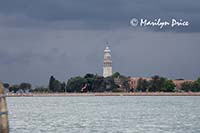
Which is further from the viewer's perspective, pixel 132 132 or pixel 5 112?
pixel 132 132

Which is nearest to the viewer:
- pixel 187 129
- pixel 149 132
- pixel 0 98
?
pixel 0 98

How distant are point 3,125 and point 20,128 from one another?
127 feet

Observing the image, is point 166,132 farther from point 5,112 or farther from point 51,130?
point 5,112

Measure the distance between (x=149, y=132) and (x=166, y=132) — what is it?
1.45 meters

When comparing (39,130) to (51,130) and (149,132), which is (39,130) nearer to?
(51,130)

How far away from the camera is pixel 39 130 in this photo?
5841 centimetres

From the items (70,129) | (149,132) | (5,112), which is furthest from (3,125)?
(70,129)

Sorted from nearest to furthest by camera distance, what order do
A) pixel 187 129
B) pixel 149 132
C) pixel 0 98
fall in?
1. pixel 0 98
2. pixel 149 132
3. pixel 187 129

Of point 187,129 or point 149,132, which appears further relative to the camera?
point 187,129

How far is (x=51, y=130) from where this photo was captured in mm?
58500

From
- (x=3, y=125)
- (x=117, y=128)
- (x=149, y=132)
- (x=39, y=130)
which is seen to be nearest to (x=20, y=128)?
(x=39, y=130)

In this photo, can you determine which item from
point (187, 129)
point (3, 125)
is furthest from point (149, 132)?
point (3, 125)

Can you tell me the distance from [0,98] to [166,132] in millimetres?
34159

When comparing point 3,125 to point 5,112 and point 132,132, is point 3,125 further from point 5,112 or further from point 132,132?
point 132,132
